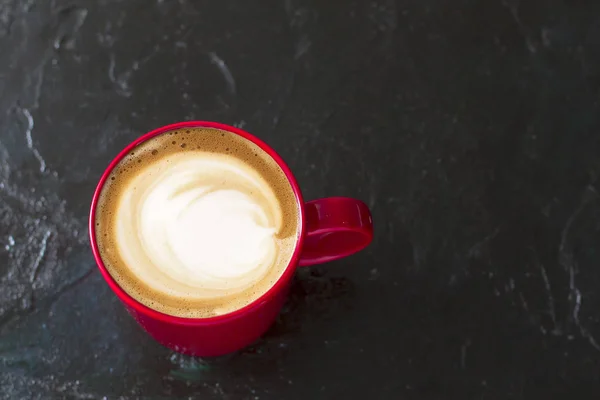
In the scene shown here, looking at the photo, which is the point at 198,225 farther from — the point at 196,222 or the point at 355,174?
the point at 355,174

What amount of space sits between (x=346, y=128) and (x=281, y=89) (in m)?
0.09

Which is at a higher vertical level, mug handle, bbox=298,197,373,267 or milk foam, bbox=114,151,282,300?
mug handle, bbox=298,197,373,267

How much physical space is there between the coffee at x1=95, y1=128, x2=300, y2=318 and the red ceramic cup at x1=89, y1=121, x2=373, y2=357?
13 mm

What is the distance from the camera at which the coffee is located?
0.56 metres

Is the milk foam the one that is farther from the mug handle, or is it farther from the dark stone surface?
the dark stone surface

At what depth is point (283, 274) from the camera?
54 cm

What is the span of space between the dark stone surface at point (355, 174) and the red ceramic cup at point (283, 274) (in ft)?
0.33

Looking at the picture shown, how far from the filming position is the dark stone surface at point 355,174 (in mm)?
697

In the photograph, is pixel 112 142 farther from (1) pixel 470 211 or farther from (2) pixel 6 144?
(1) pixel 470 211

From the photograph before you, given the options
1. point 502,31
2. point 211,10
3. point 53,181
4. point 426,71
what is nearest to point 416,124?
point 426,71

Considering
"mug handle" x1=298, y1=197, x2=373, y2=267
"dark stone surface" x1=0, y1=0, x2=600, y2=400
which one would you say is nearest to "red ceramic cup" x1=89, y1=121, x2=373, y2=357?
"mug handle" x1=298, y1=197, x2=373, y2=267

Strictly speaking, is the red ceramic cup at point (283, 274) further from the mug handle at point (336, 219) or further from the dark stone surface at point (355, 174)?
the dark stone surface at point (355, 174)

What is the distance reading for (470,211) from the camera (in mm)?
761

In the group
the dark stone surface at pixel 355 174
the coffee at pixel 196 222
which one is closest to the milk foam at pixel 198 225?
the coffee at pixel 196 222
